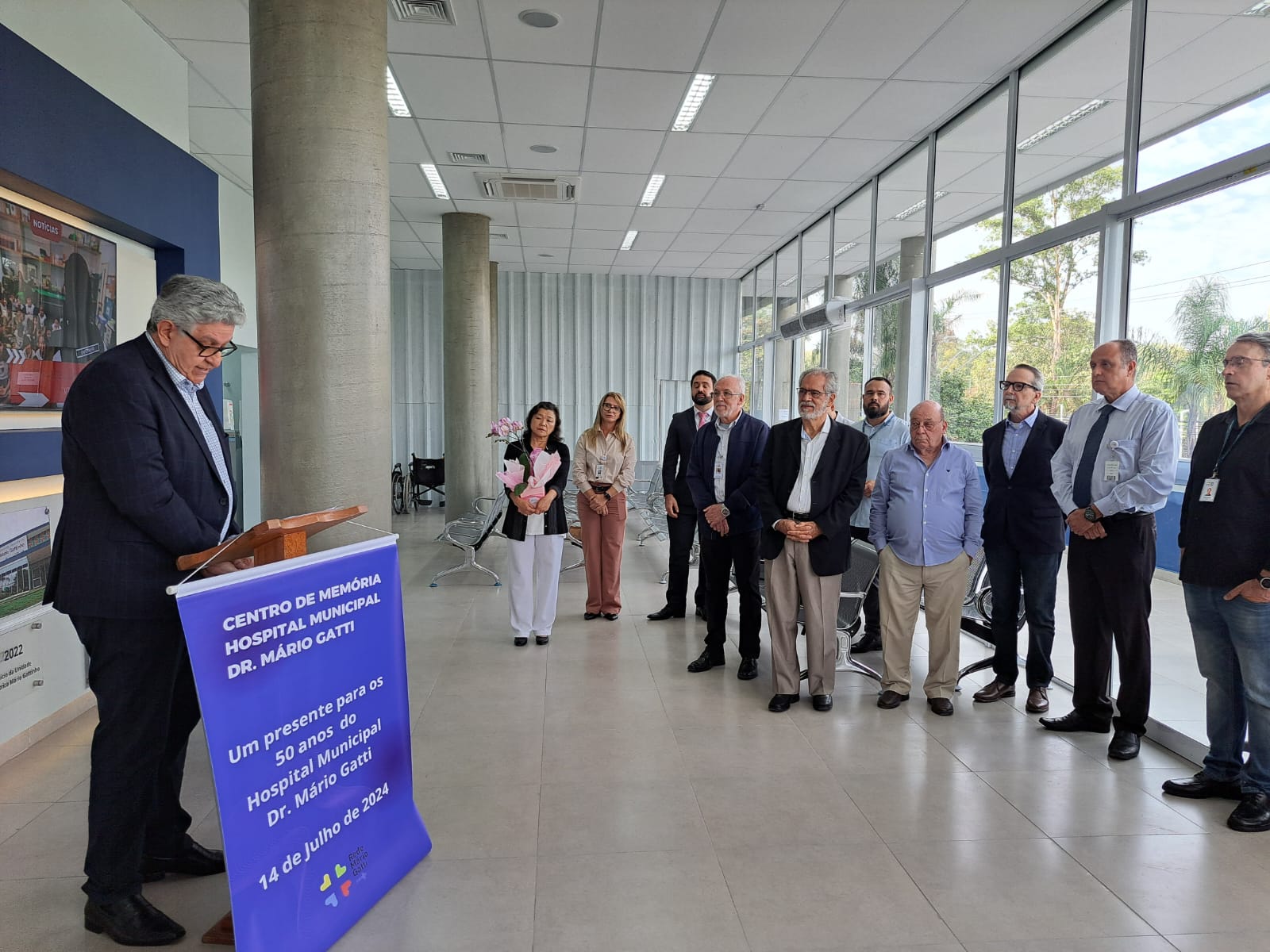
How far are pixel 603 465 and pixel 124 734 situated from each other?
12.4ft

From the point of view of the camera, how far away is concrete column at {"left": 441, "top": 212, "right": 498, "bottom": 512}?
1048 centimetres

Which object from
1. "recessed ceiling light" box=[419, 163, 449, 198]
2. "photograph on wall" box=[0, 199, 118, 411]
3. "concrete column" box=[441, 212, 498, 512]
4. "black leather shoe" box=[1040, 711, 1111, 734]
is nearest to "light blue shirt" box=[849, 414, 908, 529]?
"black leather shoe" box=[1040, 711, 1111, 734]

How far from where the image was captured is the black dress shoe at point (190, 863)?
242cm

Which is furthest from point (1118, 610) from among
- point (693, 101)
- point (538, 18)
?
point (693, 101)

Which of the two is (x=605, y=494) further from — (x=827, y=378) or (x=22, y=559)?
(x=22, y=559)

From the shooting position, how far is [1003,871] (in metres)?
2.53

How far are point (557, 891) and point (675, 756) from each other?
1087mm

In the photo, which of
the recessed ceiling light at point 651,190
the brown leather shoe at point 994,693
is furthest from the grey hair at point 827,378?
the recessed ceiling light at point 651,190

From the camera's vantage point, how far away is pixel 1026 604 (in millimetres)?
4027

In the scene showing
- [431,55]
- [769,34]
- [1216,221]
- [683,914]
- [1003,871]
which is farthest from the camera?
[431,55]

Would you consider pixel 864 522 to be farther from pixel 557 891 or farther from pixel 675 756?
pixel 557 891

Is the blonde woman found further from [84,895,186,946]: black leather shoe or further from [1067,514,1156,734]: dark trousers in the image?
[84,895,186,946]: black leather shoe

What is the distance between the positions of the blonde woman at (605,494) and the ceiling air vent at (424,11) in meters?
2.63

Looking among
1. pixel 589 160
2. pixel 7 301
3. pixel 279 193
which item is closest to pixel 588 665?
pixel 279 193
